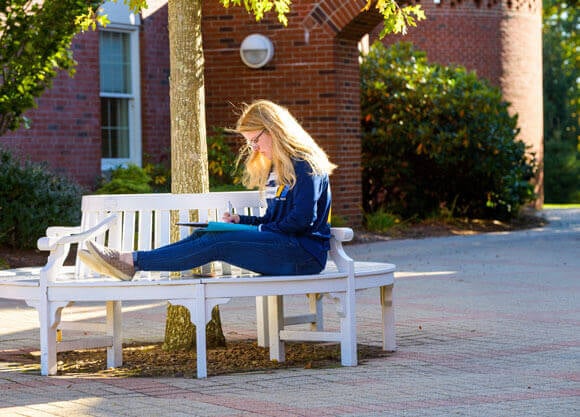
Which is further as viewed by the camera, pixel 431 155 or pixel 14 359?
pixel 431 155

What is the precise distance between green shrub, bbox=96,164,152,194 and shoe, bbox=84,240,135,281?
904cm

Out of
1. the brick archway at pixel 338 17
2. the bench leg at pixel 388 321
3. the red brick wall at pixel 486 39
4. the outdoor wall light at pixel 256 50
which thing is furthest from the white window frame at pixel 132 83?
the red brick wall at pixel 486 39

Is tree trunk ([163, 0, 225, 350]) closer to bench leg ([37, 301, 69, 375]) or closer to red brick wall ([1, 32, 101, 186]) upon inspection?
bench leg ([37, 301, 69, 375])

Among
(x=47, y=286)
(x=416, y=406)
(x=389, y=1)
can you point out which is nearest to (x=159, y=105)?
(x=389, y=1)

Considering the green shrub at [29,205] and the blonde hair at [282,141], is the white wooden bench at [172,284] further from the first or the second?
the green shrub at [29,205]

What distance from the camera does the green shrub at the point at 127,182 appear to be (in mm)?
15859

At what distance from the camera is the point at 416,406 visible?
574 cm

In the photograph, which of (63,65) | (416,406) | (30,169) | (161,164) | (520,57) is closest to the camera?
(416,406)

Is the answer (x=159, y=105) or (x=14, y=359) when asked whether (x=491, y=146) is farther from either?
(x=14, y=359)

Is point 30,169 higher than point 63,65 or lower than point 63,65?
lower

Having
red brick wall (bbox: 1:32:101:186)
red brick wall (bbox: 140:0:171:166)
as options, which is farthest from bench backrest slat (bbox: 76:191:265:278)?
red brick wall (bbox: 140:0:171:166)

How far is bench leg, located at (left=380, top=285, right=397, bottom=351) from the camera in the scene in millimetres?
7645

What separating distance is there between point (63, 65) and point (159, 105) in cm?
521

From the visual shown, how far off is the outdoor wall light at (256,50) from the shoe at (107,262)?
11995 mm
